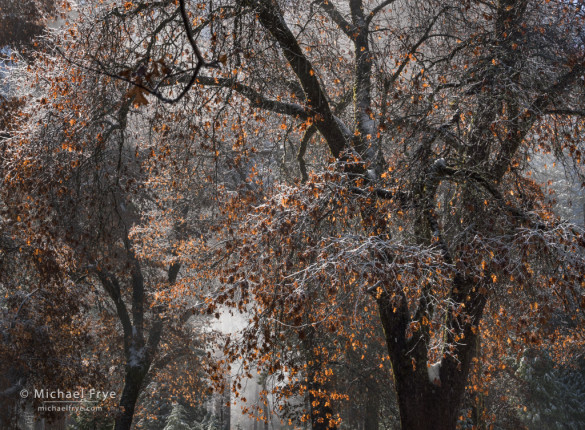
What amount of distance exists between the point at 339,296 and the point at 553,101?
3.84 m

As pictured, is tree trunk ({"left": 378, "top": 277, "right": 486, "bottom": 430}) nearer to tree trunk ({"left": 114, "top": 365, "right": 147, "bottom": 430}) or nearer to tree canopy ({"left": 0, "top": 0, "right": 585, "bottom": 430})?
→ tree canopy ({"left": 0, "top": 0, "right": 585, "bottom": 430})

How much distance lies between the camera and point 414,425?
6.37 metres

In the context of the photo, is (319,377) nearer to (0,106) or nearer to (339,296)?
(339,296)

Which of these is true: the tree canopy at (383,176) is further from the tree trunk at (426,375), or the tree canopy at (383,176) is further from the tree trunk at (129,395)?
the tree trunk at (129,395)

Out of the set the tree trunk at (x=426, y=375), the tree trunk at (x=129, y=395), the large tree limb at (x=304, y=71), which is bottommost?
the tree trunk at (x=426, y=375)

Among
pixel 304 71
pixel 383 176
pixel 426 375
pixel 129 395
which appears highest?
pixel 304 71

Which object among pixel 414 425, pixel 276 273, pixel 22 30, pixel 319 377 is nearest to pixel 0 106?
pixel 22 30

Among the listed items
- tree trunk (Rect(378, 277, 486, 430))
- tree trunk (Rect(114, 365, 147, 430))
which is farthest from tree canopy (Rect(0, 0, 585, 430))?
tree trunk (Rect(114, 365, 147, 430))

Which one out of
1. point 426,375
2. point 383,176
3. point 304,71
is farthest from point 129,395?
point 383,176

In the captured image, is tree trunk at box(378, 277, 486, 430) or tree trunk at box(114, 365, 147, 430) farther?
tree trunk at box(114, 365, 147, 430)

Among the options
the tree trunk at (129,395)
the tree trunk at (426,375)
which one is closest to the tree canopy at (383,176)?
the tree trunk at (426,375)

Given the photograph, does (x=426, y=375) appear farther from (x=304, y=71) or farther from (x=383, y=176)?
(x=304, y=71)

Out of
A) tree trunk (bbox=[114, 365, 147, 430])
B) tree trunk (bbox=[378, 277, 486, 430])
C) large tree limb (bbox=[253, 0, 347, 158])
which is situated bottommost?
tree trunk (bbox=[378, 277, 486, 430])

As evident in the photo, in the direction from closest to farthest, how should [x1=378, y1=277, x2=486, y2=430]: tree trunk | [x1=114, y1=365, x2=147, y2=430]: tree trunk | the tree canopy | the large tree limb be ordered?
the tree canopy → [x1=378, y1=277, x2=486, y2=430]: tree trunk → the large tree limb → [x1=114, y1=365, x2=147, y2=430]: tree trunk
